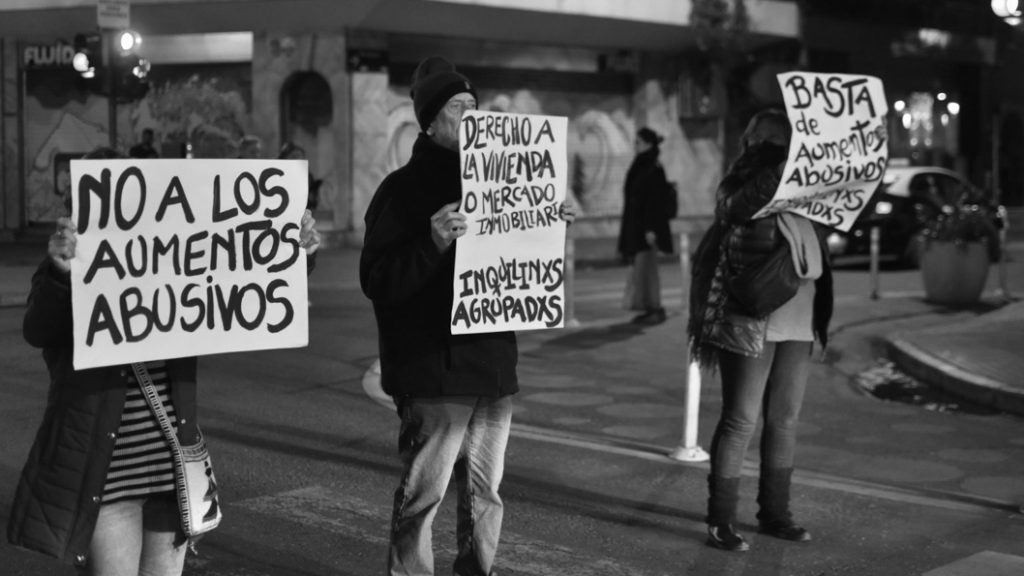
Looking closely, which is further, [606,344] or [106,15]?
[106,15]

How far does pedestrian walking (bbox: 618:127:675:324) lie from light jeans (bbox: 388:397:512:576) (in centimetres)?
953

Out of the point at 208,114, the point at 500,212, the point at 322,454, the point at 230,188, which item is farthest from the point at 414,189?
the point at 208,114

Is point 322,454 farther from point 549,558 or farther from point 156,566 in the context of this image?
point 156,566

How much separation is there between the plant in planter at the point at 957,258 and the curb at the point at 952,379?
411 centimetres

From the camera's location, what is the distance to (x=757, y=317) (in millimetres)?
5902

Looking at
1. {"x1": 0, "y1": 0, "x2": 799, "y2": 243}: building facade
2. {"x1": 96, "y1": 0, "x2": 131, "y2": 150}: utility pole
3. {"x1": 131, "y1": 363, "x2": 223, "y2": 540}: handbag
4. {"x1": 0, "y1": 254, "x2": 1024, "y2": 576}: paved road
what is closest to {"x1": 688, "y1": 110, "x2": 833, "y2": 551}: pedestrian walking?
{"x1": 0, "y1": 254, "x2": 1024, "y2": 576}: paved road

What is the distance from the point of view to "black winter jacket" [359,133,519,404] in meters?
4.46

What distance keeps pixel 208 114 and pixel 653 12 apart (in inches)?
343

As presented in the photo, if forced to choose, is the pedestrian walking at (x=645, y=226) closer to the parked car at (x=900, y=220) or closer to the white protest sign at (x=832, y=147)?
the parked car at (x=900, y=220)

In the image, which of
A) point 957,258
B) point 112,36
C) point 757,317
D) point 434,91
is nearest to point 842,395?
point 757,317

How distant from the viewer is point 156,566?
3916 mm

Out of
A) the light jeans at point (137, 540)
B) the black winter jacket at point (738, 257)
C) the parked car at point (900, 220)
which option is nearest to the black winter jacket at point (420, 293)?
the light jeans at point (137, 540)

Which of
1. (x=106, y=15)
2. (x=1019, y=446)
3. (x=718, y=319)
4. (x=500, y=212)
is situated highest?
(x=106, y=15)

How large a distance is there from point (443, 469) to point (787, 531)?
2230 millimetres
